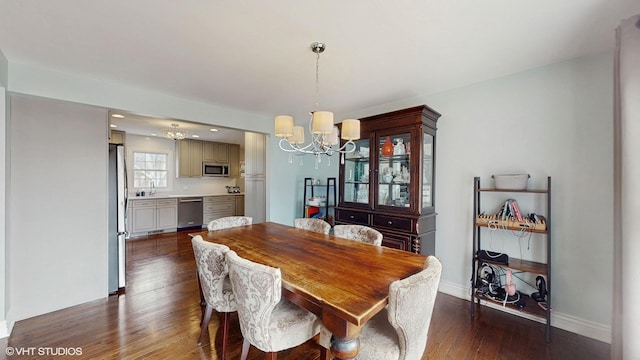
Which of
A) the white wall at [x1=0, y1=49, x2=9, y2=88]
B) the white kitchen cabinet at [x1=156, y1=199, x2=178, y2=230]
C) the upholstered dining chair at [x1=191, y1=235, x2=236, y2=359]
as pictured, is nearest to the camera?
the upholstered dining chair at [x1=191, y1=235, x2=236, y2=359]

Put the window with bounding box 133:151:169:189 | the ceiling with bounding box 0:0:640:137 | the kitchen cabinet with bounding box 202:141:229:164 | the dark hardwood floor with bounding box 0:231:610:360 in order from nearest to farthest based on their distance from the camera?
the ceiling with bounding box 0:0:640:137, the dark hardwood floor with bounding box 0:231:610:360, the window with bounding box 133:151:169:189, the kitchen cabinet with bounding box 202:141:229:164

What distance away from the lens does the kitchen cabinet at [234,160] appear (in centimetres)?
730

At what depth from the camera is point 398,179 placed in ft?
9.82

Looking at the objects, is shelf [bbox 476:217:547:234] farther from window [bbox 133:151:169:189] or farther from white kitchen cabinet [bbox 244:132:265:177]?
window [bbox 133:151:169:189]

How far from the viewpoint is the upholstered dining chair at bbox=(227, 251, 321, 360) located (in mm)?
1325

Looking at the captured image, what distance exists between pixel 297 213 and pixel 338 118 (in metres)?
1.86

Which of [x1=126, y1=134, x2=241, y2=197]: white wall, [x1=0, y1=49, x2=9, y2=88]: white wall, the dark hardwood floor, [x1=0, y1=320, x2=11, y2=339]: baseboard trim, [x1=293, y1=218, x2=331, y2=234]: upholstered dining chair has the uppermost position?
[x1=0, y1=49, x2=9, y2=88]: white wall

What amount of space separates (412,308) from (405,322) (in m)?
0.07

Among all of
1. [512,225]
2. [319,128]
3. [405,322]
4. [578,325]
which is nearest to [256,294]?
[405,322]

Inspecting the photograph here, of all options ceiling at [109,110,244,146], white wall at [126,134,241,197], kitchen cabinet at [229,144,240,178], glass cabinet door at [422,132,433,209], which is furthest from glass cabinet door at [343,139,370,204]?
white wall at [126,134,241,197]

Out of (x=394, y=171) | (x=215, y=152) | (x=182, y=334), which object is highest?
(x=215, y=152)

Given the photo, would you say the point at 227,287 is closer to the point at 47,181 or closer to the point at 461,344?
the point at 461,344

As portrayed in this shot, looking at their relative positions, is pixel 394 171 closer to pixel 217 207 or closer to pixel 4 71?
pixel 4 71

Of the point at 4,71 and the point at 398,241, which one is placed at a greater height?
the point at 4,71
